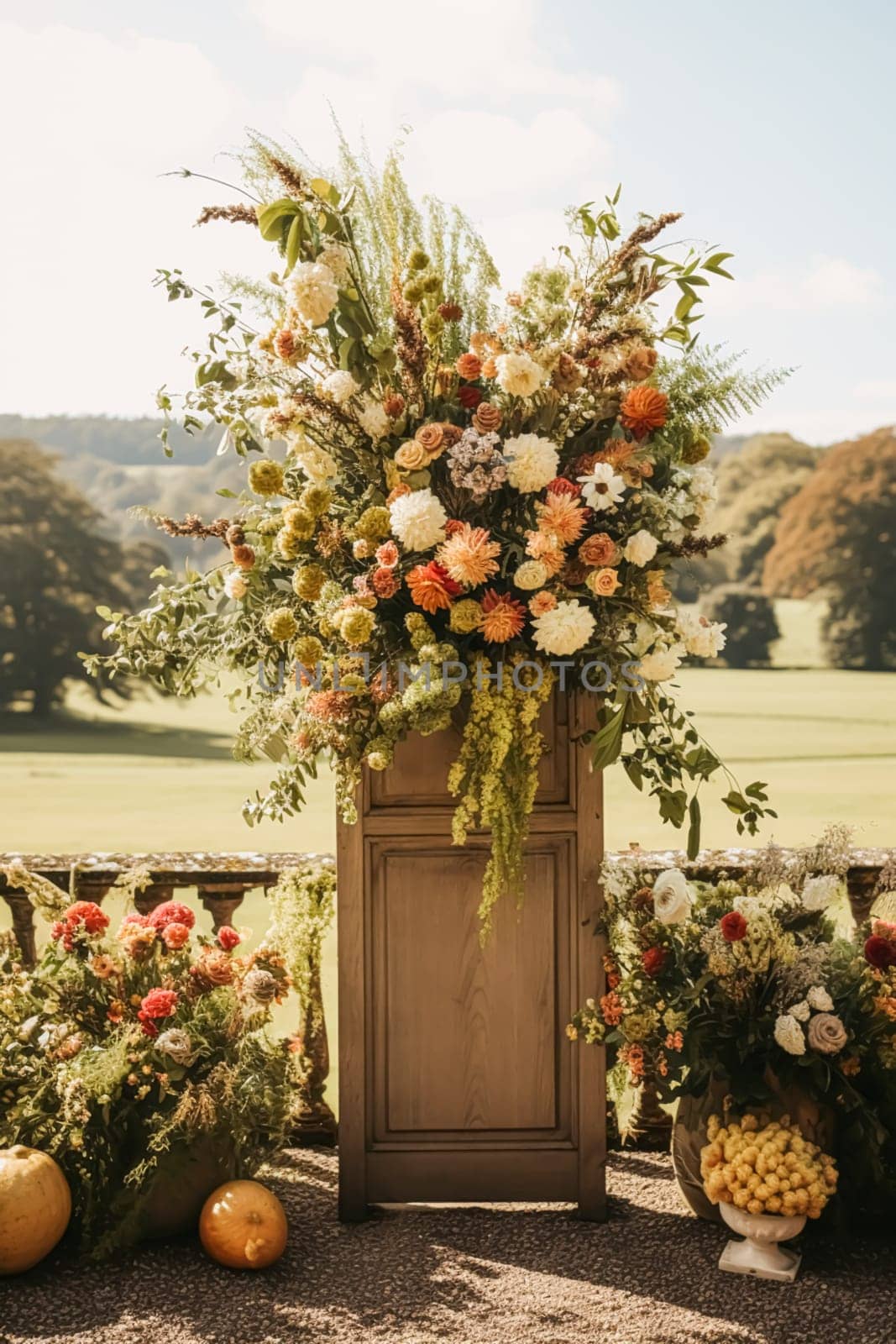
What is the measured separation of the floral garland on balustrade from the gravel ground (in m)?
0.38

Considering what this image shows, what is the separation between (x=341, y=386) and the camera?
2.88 meters

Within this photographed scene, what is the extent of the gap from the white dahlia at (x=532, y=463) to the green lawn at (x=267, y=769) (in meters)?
8.79

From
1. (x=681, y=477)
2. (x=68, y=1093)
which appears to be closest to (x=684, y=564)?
(x=681, y=477)

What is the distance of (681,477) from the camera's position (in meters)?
2.97

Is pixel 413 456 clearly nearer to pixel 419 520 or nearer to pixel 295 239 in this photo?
pixel 419 520

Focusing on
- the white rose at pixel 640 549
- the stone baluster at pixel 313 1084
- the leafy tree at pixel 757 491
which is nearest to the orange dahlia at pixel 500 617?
the white rose at pixel 640 549

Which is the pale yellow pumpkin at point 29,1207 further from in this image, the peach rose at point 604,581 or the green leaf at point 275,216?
the green leaf at point 275,216

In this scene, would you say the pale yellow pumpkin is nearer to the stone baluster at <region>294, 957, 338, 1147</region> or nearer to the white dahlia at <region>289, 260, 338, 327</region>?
the stone baluster at <region>294, 957, 338, 1147</region>

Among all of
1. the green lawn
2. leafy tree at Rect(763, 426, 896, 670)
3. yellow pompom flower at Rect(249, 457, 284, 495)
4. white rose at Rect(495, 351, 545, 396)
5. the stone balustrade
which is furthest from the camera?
leafy tree at Rect(763, 426, 896, 670)

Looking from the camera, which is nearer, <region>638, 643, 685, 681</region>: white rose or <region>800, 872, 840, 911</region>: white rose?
<region>638, 643, 685, 681</region>: white rose

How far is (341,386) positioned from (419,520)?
0.41 metres

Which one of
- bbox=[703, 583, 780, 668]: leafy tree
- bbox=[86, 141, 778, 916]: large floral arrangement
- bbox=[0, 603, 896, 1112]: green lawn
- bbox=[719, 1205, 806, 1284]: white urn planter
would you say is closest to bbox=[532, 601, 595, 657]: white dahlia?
bbox=[86, 141, 778, 916]: large floral arrangement

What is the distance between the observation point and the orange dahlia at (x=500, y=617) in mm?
2809

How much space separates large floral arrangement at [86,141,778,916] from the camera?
9.20 feet
